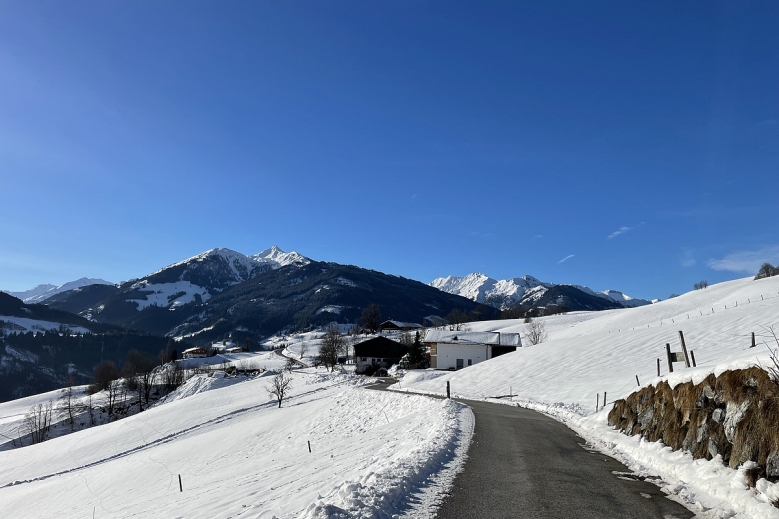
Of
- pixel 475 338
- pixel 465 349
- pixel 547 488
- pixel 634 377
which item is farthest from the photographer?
pixel 475 338

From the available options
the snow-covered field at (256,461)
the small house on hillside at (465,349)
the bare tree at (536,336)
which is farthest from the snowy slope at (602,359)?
the bare tree at (536,336)

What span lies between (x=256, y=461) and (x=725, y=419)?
70.1 ft

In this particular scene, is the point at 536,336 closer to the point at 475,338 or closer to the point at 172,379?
the point at 475,338

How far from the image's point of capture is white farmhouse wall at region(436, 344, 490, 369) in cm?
8556

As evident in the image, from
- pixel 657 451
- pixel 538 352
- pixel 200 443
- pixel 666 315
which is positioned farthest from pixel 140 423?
pixel 666 315

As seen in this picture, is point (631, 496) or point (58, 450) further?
point (58, 450)

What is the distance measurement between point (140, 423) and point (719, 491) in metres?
69.3

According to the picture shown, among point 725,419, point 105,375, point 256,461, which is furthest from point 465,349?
point 105,375

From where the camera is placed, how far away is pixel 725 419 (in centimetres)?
921

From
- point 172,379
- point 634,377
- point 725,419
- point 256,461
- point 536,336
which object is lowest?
point 172,379

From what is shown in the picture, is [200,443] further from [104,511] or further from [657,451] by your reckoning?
[657,451]

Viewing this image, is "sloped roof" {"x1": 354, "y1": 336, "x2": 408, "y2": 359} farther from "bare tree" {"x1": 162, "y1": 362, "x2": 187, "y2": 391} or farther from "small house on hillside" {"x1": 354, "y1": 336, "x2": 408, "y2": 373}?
"bare tree" {"x1": 162, "y1": 362, "x2": 187, "y2": 391}

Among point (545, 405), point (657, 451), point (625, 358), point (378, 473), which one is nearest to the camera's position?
point (378, 473)

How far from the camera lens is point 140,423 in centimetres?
6178
